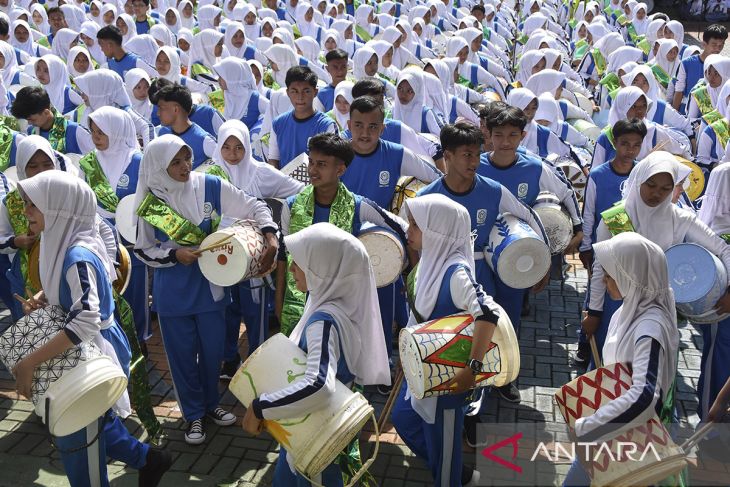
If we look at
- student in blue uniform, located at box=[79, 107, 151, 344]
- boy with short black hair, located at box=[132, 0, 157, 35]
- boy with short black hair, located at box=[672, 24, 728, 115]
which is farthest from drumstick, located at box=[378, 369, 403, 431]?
boy with short black hair, located at box=[132, 0, 157, 35]

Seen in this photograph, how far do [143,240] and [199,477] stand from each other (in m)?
1.50

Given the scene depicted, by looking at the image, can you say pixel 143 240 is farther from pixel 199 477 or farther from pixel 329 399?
pixel 329 399

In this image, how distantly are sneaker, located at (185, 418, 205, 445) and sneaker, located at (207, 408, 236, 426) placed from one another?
0.15 meters

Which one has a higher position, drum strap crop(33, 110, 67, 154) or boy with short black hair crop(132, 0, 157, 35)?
boy with short black hair crop(132, 0, 157, 35)

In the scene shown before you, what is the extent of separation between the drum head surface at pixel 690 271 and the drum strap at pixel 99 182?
402 centimetres

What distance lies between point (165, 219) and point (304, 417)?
194 cm

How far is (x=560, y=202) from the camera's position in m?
5.49

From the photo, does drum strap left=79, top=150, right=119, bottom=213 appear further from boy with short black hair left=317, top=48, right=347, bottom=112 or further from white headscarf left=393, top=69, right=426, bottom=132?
boy with short black hair left=317, top=48, right=347, bottom=112

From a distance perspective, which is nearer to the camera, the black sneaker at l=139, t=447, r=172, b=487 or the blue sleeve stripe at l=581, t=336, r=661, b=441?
the blue sleeve stripe at l=581, t=336, r=661, b=441

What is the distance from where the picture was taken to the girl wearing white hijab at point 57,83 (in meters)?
8.96

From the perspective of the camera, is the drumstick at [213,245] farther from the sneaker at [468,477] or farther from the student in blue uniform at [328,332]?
the sneaker at [468,477]

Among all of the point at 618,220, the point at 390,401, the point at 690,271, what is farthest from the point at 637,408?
the point at 618,220

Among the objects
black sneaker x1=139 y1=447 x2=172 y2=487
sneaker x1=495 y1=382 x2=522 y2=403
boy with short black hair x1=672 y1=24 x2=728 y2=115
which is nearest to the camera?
black sneaker x1=139 y1=447 x2=172 y2=487

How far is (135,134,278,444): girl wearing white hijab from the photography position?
4.61 m
